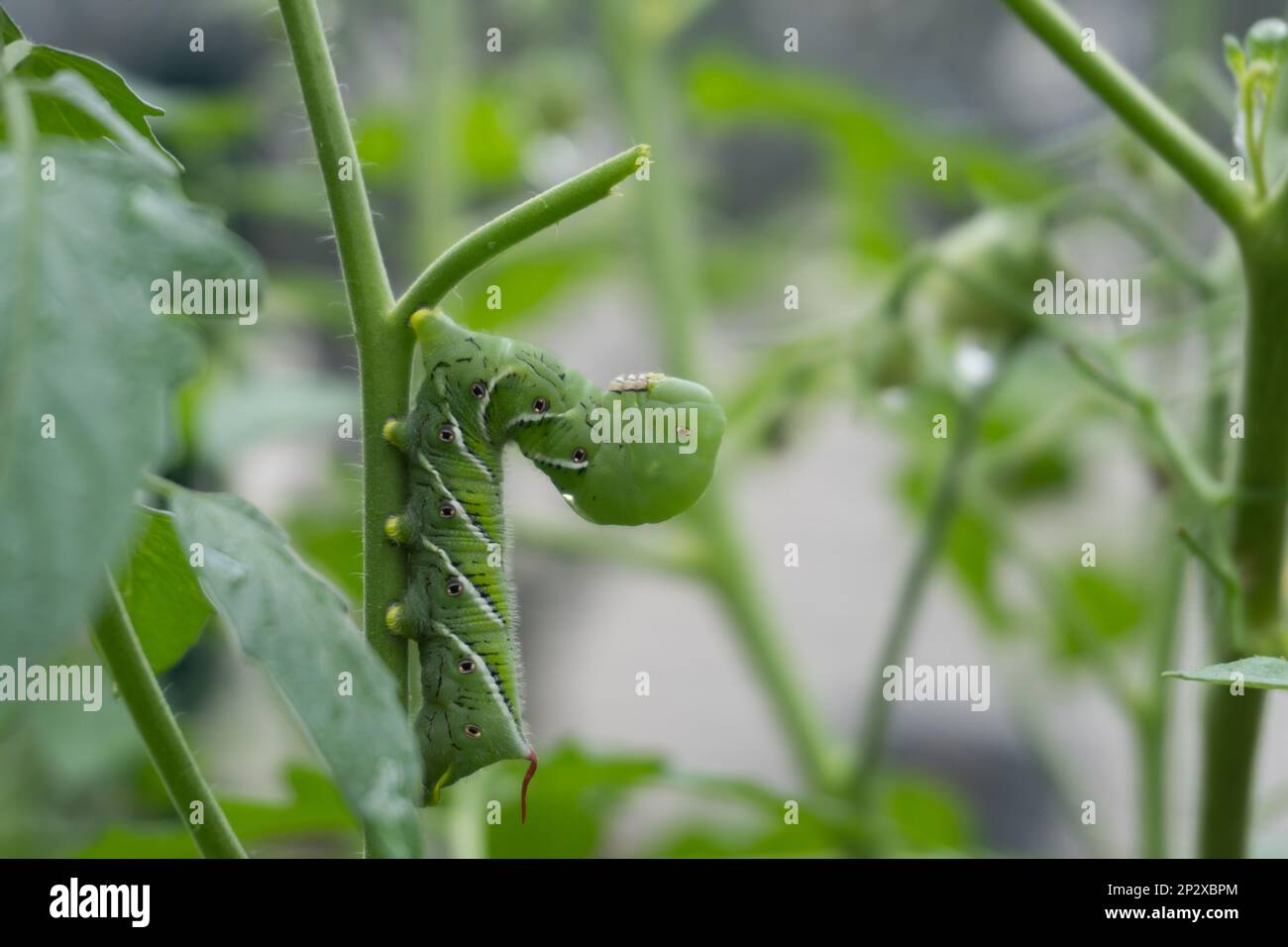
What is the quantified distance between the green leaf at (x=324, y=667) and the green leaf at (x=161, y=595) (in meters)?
0.08

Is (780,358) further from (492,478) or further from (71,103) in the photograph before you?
(71,103)

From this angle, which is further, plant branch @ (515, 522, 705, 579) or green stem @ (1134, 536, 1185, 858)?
plant branch @ (515, 522, 705, 579)

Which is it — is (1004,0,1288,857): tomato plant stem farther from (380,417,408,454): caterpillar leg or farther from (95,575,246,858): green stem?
(95,575,246,858): green stem

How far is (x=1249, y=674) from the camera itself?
450 millimetres

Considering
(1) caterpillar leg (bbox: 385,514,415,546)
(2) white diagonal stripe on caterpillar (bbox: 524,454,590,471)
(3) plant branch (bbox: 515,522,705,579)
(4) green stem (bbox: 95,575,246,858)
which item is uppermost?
(2) white diagonal stripe on caterpillar (bbox: 524,454,590,471)

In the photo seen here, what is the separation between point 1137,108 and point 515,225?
303 mm

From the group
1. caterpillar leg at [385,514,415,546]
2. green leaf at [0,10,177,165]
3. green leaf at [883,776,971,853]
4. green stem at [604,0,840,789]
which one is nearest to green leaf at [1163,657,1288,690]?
caterpillar leg at [385,514,415,546]

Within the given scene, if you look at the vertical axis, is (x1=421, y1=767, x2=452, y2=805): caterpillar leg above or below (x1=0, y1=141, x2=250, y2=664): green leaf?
below

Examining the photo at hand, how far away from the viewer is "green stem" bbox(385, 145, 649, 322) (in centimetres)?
41

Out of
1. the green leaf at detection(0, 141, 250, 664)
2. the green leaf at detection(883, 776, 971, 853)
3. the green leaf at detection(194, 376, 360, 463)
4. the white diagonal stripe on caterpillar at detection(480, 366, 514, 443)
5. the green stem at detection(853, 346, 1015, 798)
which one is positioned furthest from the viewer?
the green leaf at detection(883, 776, 971, 853)

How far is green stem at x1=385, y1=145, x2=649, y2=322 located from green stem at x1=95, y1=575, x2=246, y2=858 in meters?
0.14
